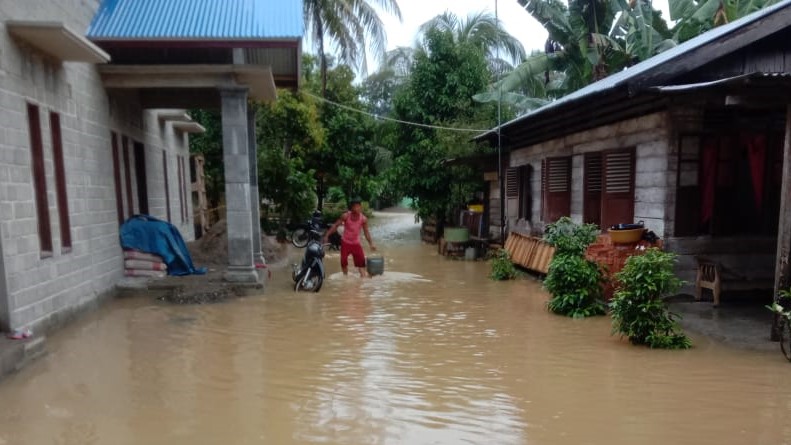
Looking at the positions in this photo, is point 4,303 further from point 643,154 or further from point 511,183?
point 511,183

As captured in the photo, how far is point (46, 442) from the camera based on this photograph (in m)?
3.70

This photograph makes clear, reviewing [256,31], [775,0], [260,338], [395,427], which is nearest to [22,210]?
[260,338]

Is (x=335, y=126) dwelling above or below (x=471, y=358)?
above

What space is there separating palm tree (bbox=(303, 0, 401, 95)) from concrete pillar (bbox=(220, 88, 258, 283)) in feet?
32.1

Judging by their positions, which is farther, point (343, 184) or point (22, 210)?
point (343, 184)

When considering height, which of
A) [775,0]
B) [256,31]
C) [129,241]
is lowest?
[129,241]

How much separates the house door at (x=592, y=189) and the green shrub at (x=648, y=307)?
13.0 feet

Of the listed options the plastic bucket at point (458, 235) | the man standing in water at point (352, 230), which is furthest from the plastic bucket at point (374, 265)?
the plastic bucket at point (458, 235)

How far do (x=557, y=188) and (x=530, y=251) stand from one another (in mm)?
1491

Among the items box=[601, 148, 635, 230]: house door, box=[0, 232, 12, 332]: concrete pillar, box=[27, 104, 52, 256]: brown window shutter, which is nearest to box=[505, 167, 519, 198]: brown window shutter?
box=[601, 148, 635, 230]: house door

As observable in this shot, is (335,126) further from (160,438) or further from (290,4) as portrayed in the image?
(160,438)

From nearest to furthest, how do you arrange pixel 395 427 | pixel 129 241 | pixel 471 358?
1. pixel 395 427
2. pixel 471 358
3. pixel 129 241

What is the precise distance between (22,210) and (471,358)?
537 centimetres

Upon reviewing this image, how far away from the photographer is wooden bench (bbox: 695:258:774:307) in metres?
7.32
